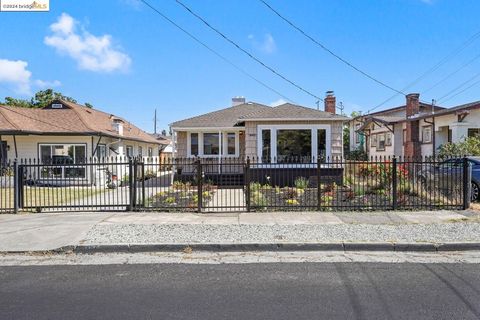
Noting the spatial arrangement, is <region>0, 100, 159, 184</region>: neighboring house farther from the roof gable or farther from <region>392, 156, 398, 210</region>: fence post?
<region>392, 156, 398, 210</region>: fence post

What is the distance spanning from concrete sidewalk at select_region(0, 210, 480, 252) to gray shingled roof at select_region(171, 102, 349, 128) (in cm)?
939

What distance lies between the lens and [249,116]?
2006 centimetres

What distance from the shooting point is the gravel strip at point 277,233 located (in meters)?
7.86

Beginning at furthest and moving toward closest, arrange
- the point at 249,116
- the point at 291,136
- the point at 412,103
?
the point at 412,103, the point at 249,116, the point at 291,136

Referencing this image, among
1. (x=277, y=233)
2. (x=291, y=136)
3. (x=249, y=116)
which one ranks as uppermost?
(x=249, y=116)

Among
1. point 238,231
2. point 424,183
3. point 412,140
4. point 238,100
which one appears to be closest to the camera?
point 238,231

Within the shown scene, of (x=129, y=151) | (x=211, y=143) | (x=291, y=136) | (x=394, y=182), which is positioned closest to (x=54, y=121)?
(x=129, y=151)

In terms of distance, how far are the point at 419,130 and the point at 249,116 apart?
13436 millimetres

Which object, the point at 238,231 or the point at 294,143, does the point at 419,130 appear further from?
the point at 238,231

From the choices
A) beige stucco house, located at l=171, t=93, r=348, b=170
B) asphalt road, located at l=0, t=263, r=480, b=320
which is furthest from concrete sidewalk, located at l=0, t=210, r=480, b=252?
beige stucco house, located at l=171, t=93, r=348, b=170

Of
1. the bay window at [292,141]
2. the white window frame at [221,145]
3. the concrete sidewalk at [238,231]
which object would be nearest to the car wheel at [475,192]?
the concrete sidewalk at [238,231]

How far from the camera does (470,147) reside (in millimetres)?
17516

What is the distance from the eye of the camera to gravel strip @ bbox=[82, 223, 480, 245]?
25.8 feet

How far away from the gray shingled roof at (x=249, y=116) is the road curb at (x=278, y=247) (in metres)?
12.4
